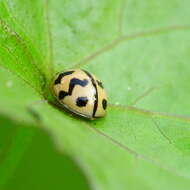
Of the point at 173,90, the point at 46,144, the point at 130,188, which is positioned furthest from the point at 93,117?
the point at 130,188

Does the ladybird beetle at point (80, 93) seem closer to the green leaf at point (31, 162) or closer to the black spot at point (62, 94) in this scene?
the black spot at point (62, 94)

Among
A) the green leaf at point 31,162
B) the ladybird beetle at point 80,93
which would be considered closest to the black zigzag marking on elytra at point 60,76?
the ladybird beetle at point 80,93

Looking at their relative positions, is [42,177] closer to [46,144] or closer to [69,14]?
[46,144]

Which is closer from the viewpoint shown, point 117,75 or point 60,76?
point 60,76

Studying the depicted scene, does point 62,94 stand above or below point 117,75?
below

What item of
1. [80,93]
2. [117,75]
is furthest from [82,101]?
[117,75]

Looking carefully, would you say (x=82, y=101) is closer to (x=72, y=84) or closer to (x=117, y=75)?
(x=72, y=84)

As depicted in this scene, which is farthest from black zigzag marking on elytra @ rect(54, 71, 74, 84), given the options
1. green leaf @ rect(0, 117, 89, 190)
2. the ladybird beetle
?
green leaf @ rect(0, 117, 89, 190)

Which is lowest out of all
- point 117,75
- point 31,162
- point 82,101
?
point 31,162
